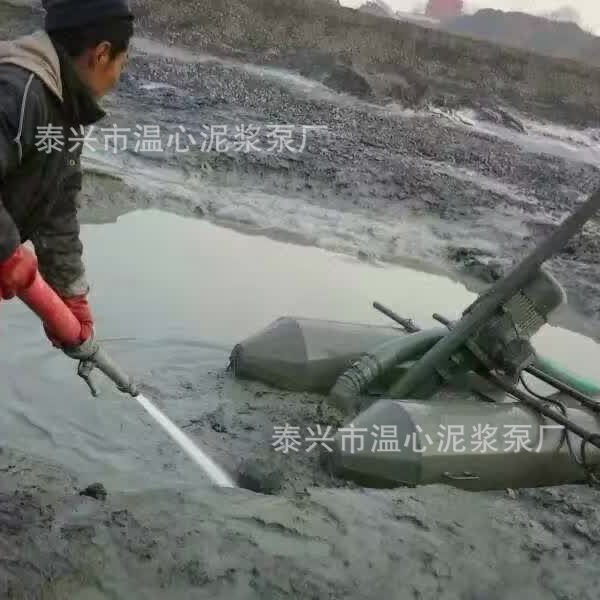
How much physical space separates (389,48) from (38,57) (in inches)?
764

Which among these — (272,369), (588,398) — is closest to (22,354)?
(272,369)

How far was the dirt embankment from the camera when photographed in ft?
64.0

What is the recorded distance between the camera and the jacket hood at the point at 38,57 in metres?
2.32

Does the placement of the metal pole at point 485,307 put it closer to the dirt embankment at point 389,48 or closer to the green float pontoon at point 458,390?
the green float pontoon at point 458,390

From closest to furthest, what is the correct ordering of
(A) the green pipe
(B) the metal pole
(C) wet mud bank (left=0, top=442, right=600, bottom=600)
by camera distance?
(C) wet mud bank (left=0, top=442, right=600, bottom=600)
(B) the metal pole
(A) the green pipe

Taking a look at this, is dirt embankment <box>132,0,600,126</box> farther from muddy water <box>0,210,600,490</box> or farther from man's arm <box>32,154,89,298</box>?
man's arm <box>32,154,89,298</box>

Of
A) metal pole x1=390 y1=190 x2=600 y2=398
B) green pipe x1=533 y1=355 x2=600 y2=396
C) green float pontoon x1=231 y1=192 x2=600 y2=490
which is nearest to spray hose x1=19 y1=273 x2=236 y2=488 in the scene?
green float pontoon x1=231 y1=192 x2=600 y2=490

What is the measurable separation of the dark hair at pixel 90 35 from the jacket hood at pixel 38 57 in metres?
0.04

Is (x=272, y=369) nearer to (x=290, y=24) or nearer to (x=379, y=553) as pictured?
(x=379, y=553)

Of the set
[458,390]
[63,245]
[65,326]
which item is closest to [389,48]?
[458,390]

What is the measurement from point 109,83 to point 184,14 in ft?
62.2

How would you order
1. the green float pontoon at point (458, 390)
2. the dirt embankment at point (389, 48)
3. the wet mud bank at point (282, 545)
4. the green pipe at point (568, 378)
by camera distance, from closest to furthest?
the wet mud bank at point (282, 545), the green float pontoon at point (458, 390), the green pipe at point (568, 378), the dirt embankment at point (389, 48)

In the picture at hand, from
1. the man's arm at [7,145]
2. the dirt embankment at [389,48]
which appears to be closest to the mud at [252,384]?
the man's arm at [7,145]

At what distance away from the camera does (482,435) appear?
13.6ft
